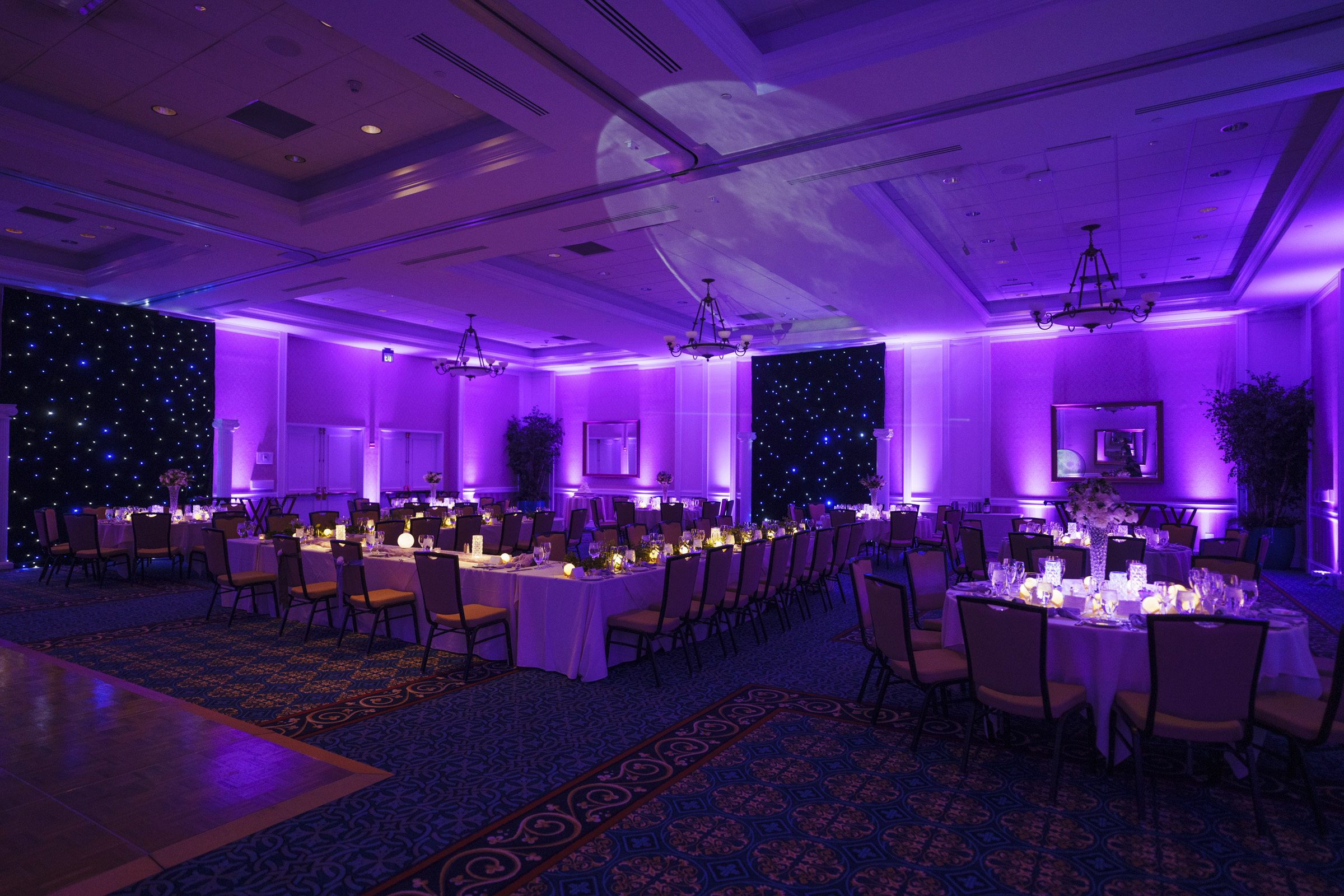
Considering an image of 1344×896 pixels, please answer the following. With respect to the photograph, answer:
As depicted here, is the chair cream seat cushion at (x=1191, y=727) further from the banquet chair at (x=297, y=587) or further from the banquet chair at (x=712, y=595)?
the banquet chair at (x=297, y=587)

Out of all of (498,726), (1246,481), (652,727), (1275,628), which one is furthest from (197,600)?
(1246,481)

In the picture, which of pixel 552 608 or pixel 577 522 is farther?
pixel 577 522

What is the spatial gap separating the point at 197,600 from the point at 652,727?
6.51 meters

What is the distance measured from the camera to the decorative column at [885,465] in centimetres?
1418

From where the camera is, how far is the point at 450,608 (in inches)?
216

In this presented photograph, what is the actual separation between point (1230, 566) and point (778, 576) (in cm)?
352

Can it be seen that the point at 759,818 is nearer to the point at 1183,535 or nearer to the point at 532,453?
the point at 1183,535

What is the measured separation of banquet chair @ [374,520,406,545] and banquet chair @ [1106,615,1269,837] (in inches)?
258

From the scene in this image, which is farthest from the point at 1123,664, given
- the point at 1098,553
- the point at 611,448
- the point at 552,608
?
the point at 611,448

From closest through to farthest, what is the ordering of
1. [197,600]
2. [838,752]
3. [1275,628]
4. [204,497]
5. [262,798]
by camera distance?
[262,798], [1275,628], [838,752], [197,600], [204,497]

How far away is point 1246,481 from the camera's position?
10867mm

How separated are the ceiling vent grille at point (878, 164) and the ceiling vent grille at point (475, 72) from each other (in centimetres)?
235

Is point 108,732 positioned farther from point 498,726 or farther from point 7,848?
point 498,726

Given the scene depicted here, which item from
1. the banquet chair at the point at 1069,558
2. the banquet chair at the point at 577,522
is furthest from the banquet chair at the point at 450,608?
the banquet chair at the point at 577,522
